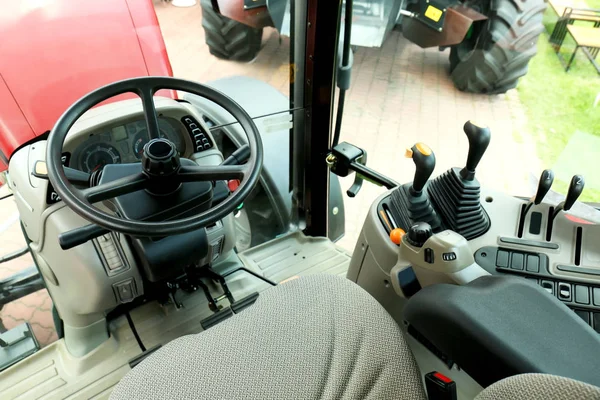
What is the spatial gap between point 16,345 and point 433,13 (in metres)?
2.37

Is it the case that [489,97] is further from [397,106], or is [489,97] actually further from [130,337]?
[130,337]

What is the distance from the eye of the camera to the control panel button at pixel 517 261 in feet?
3.66

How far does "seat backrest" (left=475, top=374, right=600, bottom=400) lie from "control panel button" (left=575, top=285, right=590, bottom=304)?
1.74ft

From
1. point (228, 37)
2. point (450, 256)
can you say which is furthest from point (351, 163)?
point (228, 37)

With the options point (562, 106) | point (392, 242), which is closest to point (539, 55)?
point (562, 106)

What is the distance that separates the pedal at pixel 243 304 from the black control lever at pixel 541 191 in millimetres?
889

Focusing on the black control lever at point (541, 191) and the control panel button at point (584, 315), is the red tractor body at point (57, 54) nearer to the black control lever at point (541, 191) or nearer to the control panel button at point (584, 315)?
the black control lever at point (541, 191)

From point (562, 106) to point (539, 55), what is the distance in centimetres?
29

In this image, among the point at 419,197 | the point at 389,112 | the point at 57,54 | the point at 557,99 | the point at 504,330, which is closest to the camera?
the point at 504,330

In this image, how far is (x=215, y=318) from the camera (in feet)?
5.03

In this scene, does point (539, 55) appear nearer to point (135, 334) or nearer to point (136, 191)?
point (136, 191)

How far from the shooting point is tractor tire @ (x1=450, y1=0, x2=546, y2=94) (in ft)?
6.68

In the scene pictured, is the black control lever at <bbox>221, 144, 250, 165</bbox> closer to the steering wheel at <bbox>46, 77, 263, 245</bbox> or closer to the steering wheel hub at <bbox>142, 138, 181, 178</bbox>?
the steering wheel at <bbox>46, 77, 263, 245</bbox>

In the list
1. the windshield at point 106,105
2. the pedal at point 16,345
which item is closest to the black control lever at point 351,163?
the windshield at point 106,105
